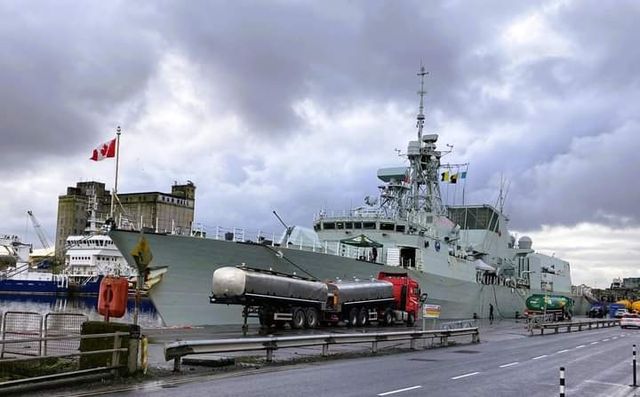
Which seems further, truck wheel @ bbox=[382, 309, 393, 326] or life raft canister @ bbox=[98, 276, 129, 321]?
truck wheel @ bbox=[382, 309, 393, 326]

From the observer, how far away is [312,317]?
26.9m

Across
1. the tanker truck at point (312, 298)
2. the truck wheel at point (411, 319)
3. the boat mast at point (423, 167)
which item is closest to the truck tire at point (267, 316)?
the tanker truck at point (312, 298)

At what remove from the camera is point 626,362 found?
62.1 ft

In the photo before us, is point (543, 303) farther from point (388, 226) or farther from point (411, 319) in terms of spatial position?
point (411, 319)

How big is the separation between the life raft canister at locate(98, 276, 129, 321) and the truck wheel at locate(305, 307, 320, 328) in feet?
47.4

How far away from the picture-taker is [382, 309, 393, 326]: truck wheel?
32656 mm

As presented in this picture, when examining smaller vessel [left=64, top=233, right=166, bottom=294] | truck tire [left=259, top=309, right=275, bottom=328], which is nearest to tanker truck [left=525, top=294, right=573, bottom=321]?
truck tire [left=259, top=309, right=275, bottom=328]

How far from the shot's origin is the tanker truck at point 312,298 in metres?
24.1

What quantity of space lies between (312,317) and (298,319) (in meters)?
0.91

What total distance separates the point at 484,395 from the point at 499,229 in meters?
49.4

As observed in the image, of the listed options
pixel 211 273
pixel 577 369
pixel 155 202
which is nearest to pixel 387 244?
pixel 211 273

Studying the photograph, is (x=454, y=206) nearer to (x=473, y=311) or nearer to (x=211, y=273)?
(x=473, y=311)

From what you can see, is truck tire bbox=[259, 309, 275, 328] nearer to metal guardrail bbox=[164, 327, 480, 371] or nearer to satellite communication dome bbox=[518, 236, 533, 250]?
metal guardrail bbox=[164, 327, 480, 371]

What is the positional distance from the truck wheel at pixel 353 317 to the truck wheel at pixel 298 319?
13.9 feet
